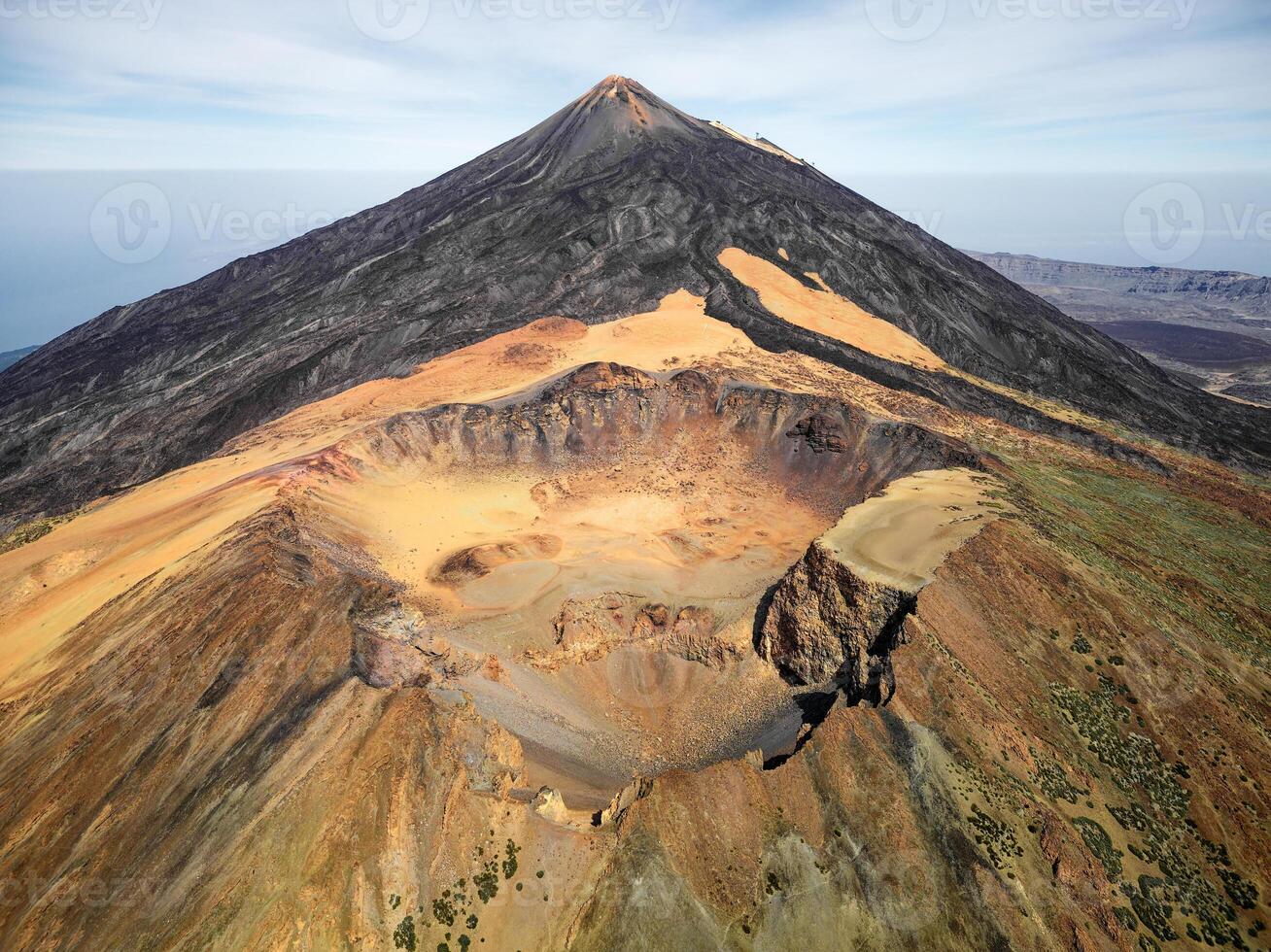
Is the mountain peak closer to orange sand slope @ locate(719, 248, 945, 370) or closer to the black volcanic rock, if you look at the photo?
the black volcanic rock

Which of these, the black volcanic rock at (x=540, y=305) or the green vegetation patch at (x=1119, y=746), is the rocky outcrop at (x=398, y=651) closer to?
the green vegetation patch at (x=1119, y=746)

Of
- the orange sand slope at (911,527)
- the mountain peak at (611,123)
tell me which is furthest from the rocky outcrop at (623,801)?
the mountain peak at (611,123)

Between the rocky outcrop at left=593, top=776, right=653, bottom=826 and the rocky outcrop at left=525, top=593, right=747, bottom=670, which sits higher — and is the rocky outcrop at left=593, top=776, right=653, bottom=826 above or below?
above

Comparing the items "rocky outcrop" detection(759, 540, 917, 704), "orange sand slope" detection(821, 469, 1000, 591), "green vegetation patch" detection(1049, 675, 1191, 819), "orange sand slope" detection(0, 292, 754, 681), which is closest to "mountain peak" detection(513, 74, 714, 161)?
"orange sand slope" detection(0, 292, 754, 681)

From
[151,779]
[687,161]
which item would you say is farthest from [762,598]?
[687,161]

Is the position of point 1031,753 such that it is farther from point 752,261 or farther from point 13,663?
point 752,261

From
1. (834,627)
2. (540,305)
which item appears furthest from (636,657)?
(540,305)
